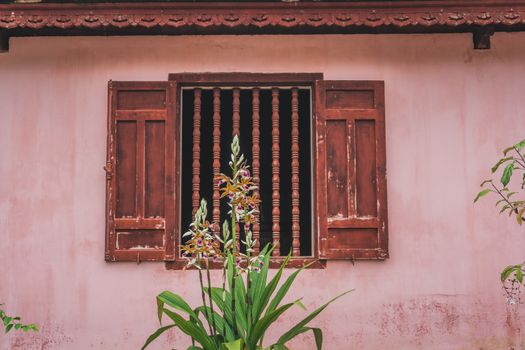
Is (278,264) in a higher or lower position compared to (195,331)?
higher

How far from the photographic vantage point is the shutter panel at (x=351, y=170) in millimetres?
4922

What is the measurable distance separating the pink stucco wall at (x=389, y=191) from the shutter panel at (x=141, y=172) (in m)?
0.11

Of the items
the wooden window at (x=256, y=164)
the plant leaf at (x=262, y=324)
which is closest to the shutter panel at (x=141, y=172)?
the wooden window at (x=256, y=164)

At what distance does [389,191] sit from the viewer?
5.02m

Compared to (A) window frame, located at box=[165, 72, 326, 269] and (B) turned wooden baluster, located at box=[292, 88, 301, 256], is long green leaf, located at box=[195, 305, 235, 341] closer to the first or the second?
(A) window frame, located at box=[165, 72, 326, 269]

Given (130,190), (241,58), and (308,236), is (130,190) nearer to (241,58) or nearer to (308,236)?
(241,58)

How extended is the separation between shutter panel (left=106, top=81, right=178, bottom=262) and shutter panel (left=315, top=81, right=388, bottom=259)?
3.55ft

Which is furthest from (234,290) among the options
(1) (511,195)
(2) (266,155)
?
(2) (266,155)

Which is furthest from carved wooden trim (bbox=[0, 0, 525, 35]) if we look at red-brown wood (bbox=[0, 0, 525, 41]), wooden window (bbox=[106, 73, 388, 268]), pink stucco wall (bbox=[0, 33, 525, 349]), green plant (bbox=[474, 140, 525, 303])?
green plant (bbox=[474, 140, 525, 303])

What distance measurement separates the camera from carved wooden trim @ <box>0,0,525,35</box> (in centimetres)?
481

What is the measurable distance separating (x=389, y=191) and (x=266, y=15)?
1544mm

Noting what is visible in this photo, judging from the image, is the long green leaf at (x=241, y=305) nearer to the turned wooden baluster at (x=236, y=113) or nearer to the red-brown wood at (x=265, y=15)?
the turned wooden baluster at (x=236, y=113)

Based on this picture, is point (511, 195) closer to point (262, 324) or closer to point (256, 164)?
point (256, 164)

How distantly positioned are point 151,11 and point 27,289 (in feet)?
7.14
